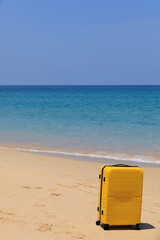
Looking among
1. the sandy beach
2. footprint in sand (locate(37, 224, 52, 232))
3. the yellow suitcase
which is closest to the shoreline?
the sandy beach

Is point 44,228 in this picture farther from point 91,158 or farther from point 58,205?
point 91,158

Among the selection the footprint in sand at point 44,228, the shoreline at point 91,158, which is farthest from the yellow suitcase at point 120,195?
the shoreline at point 91,158

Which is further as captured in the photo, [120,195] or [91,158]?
[91,158]

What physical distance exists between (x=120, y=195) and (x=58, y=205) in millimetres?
1480

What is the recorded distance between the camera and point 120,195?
202 inches

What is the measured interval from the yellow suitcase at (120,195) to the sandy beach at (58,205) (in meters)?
0.16

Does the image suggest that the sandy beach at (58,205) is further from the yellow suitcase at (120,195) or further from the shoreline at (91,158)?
the shoreline at (91,158)

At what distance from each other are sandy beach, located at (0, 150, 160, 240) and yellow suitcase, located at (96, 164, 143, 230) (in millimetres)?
162

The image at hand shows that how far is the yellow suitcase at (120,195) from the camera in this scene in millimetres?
5043

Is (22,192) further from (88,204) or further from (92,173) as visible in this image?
(92,173)

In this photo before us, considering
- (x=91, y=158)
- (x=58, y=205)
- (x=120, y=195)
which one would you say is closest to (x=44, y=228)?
(x=120, y=195)

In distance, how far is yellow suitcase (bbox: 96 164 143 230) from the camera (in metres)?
5.04

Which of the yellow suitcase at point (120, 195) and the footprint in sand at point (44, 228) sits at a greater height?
the yellow suitcase at point (120, 195)

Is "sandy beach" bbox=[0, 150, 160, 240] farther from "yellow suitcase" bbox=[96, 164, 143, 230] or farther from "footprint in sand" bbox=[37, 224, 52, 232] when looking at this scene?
"yellow suitcase" bbox=[96, 164, 143, 230]
